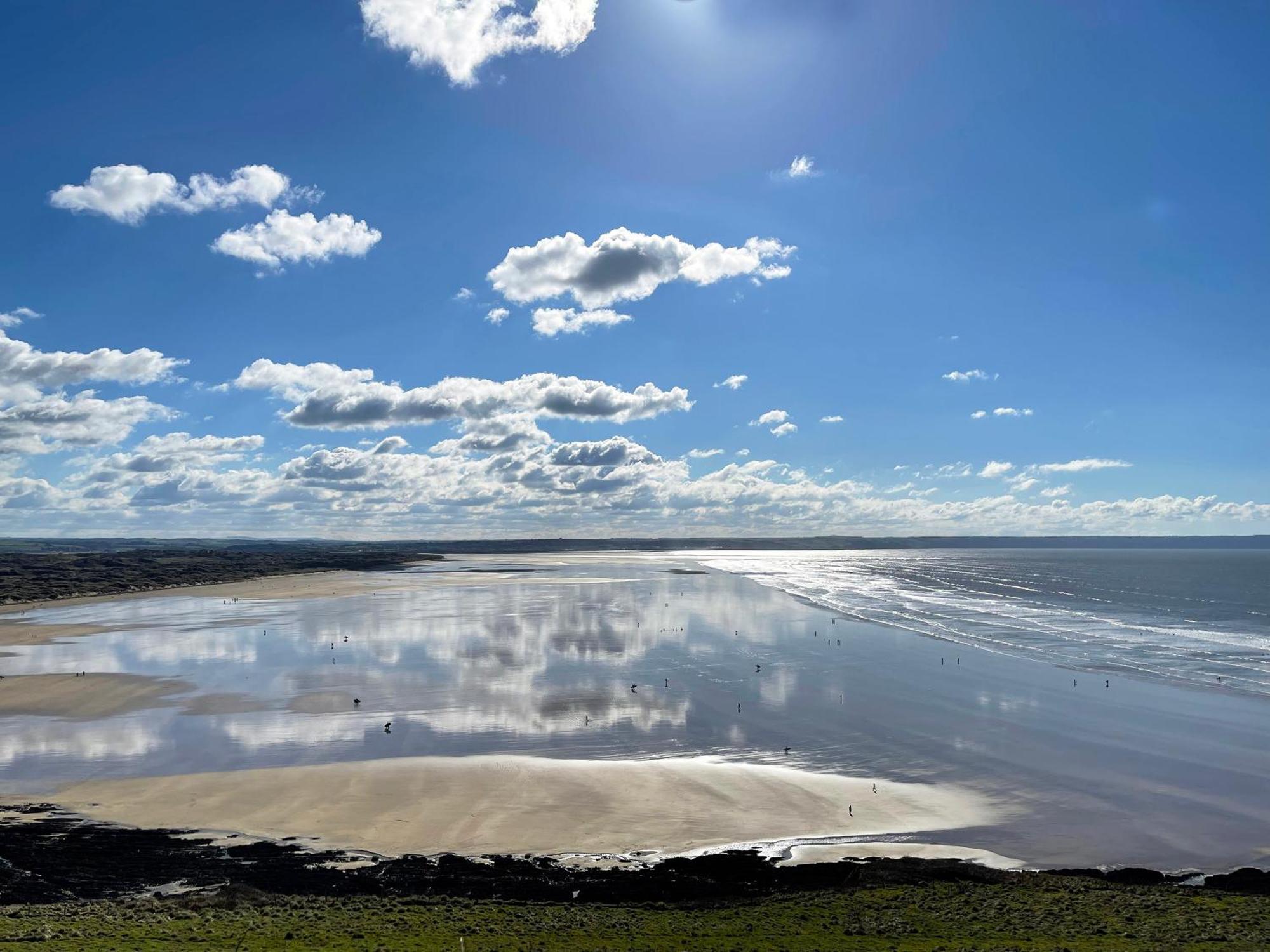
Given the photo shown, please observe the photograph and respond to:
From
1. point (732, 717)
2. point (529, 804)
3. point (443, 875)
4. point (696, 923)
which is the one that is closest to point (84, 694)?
point (529, 804)

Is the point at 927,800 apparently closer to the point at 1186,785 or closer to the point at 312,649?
the point at 1186,785

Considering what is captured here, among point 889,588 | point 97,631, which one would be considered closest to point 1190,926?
point 97,631

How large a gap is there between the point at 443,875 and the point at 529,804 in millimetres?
7209

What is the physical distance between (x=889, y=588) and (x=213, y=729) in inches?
4657

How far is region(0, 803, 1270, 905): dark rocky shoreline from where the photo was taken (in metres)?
22.5

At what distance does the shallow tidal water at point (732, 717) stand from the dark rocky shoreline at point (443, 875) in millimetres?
3548

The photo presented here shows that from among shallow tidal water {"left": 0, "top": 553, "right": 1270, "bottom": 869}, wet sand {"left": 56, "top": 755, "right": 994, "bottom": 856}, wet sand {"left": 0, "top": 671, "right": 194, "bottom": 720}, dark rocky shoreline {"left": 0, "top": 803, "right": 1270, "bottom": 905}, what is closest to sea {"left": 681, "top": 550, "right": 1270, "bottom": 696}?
shallow tidal water {"left": 0, "top": 553, "right": 1270, "bottom": 869}

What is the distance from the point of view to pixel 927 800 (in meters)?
31.4

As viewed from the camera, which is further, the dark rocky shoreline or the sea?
the sea

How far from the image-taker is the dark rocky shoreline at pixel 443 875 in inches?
886

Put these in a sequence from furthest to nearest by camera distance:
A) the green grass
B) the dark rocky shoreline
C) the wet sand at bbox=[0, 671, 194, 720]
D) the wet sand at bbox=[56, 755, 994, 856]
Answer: the wet sand at bbox=[0, 671, 194, 720] < the wet sand at bbox=[56, 755, 994, 856] < the dark rocky shoreline < the green grass

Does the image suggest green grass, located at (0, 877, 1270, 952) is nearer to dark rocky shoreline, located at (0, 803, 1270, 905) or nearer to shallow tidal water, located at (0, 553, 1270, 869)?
dark rocky shoreline, located at (0, 803, 1270, 905)

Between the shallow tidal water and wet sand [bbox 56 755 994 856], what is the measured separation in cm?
179

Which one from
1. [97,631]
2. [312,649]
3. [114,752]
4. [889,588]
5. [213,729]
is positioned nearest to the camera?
[114,752]
